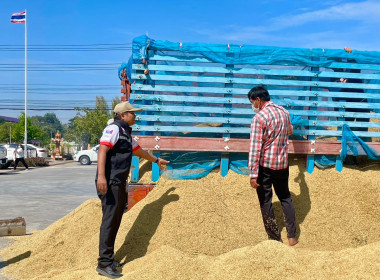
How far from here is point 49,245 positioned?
5438mm

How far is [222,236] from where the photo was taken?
4676 mm

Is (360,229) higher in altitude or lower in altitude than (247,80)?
lower

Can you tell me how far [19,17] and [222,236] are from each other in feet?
126

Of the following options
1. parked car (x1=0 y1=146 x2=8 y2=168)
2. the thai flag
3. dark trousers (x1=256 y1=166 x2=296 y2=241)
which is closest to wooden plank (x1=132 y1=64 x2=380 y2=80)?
dark trousers (x1=256 y1=166 x2=296 y2=241)

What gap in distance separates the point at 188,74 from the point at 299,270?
11.4 feet

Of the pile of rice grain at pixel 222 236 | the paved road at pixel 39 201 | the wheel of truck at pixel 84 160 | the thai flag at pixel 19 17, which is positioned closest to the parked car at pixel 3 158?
the wheel of truck at pixel 84 160

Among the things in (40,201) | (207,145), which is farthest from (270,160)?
(40,201)

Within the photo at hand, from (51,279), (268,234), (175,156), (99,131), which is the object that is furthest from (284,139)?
(99,131)

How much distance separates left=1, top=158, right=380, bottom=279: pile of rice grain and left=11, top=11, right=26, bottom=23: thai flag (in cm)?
3549

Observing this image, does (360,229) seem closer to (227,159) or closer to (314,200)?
(314,200)

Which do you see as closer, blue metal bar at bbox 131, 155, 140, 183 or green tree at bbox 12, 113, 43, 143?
blue metal bar at bbox 131, 155, 140, 183

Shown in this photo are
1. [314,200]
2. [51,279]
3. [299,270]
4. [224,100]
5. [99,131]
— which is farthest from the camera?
[99,131]

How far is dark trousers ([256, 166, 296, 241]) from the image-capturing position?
4.68 m

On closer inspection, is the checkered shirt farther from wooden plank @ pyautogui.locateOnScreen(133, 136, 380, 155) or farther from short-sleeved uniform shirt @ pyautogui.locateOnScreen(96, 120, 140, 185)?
short-sleeved uniform shirt @ pyautogui.locateOnScreen(96, 120, 140, 185)
